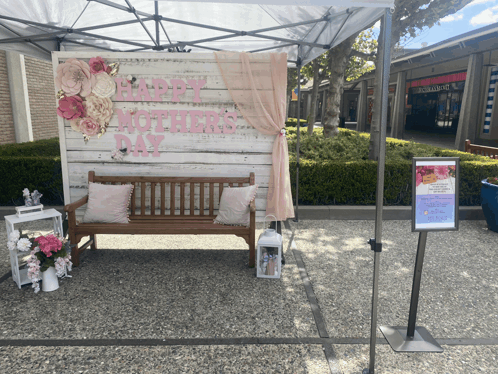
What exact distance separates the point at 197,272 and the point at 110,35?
473cm

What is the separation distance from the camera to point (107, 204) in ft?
14.6

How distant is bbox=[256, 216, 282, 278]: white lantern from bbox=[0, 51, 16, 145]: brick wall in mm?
9741

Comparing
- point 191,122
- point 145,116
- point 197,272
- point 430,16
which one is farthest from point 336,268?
point 430,16

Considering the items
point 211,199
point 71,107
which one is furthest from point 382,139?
point 71,107

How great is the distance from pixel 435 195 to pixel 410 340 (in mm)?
1251

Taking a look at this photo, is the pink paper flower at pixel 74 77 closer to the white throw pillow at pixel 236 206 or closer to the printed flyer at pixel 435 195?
the white throw pillow at pixel 236 206

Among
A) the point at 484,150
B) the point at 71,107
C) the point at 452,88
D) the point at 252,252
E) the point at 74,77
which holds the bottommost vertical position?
the point at 252,252

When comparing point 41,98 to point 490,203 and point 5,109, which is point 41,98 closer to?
point 5,109

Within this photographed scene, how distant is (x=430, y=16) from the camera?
967 cm

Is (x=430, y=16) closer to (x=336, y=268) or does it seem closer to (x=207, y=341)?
(x=336, y=268)

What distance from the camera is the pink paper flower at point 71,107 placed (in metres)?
4.79

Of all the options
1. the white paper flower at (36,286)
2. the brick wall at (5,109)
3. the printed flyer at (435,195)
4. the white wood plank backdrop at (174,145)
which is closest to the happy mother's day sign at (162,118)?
the white wood plank backdrop at (174,145)

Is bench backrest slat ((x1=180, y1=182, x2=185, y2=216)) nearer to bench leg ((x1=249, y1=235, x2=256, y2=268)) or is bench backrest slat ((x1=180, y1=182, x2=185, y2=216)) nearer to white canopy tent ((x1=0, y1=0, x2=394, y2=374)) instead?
bench leg ((x1=249, y1=235, x2=256, y2=268))

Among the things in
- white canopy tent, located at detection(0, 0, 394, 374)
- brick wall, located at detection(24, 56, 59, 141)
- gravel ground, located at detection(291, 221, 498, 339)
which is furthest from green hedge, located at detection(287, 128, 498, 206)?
brick wall, located at detection(24, 56, 59, 141)
